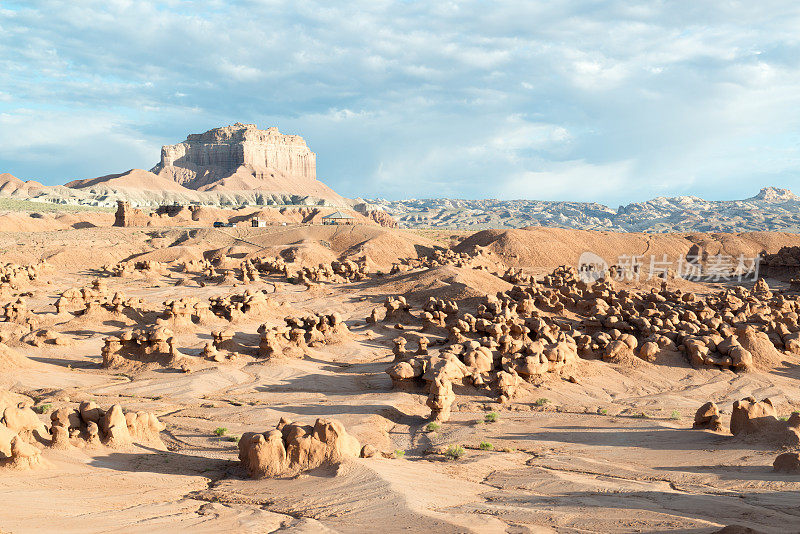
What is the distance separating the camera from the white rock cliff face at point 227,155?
172375 millimetres

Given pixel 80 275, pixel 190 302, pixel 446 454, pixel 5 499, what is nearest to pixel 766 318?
pixel 446 454

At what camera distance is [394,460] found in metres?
10.3

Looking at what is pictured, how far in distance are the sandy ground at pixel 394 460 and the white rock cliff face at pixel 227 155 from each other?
157 meters

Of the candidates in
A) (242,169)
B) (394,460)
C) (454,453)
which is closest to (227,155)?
(242,169)

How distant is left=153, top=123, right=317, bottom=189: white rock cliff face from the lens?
172375mm

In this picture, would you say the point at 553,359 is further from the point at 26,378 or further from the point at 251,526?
the point at 26,378

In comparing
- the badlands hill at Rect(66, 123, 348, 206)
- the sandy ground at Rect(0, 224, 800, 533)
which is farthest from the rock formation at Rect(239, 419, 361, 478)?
the badlands hill at Rect(66, 123, 348, 206)

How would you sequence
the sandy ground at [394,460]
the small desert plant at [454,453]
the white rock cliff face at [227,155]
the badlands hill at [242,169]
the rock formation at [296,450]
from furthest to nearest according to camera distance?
the white rock cliff face at [227,155] → the badlands hill at [242,169] → the small desert plant at [454,453] → the rock formation at [296,450] → the sandy ground at [394,460]

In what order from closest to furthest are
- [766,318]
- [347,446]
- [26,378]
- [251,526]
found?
1. [251,526]
2. [347,446]
3. [26,378]
4. [766,318]

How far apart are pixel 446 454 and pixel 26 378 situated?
41.0ft

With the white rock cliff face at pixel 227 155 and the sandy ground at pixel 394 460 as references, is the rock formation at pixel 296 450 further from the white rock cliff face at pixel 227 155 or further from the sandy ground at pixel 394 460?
the white rock cliff face at pixel 227 155

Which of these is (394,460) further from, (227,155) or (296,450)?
(227,155)

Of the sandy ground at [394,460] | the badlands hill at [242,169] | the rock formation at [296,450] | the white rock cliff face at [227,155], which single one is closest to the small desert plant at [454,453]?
the sandy ground at [394,460]

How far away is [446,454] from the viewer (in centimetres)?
1131
